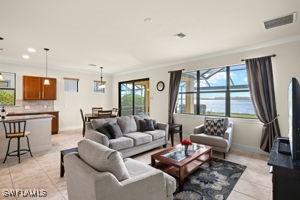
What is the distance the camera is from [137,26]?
3.03m

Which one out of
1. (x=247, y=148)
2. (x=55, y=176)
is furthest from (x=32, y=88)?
(x=247, y=148)

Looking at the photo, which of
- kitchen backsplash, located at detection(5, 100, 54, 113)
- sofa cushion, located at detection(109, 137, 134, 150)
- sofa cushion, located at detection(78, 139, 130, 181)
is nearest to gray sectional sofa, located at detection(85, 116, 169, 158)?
sofa cushion, located at detection(109, 137, 134, 150)

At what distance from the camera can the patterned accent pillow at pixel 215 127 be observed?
4050 millimetres

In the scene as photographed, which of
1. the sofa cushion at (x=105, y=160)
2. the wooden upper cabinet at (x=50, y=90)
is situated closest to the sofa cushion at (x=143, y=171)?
the sofa cushion at (x=105, y=160)

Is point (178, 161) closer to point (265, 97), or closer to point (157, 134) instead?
point (157, 134)

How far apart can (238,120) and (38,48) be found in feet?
18.3

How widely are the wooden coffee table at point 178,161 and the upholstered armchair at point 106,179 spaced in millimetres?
603

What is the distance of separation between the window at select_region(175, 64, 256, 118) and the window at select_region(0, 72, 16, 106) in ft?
18.7

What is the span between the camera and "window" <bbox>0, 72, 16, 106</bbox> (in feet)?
18.1

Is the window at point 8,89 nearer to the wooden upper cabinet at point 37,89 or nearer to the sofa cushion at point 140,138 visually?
the wooden upper cabinet at point 37,89

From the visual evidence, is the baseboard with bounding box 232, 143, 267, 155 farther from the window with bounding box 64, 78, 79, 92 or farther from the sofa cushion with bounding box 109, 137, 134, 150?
the window with bounding box 64, 78, 79, 92

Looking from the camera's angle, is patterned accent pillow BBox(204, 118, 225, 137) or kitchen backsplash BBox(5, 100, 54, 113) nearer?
patterned accent pillow BBox(204, 118, 225, 137)

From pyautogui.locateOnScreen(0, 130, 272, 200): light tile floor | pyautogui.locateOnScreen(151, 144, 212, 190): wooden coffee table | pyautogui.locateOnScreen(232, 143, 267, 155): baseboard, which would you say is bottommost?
pyautogui.locateOnScreen(0, 130, 272, 200): light tile floor

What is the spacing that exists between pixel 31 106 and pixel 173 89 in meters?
5.28
